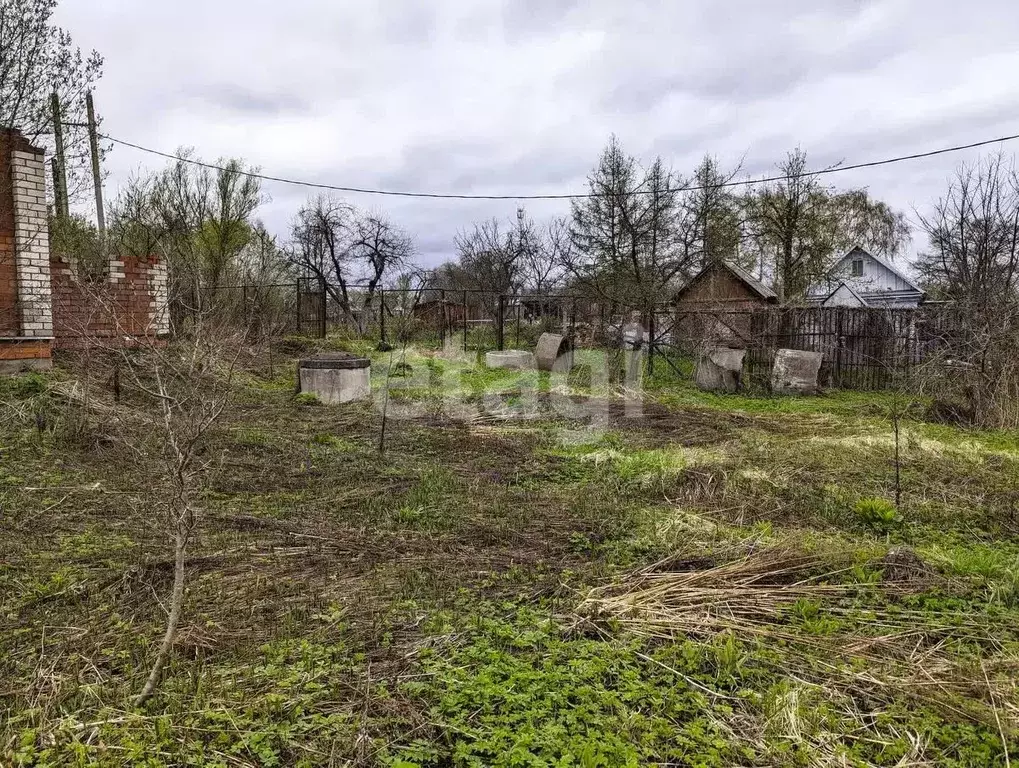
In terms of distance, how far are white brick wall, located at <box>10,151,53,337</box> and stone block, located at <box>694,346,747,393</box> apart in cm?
1083

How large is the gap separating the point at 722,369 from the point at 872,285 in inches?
1112

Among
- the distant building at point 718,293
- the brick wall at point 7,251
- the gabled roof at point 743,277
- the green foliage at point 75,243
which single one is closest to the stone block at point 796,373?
the distant building at point 718,293

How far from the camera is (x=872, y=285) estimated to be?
35219 millimetres

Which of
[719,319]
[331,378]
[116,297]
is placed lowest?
[331,378]

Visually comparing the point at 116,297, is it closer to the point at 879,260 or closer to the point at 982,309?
the point at 982,309

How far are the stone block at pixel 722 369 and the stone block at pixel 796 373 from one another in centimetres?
68

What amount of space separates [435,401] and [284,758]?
844 centimetres

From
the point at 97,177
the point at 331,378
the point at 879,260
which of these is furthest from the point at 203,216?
the point at 879,260

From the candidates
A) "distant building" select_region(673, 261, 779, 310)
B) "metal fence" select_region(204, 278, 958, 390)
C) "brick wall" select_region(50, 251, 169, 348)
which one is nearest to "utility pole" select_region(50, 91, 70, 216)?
"brick wall" select_region(50, 251, 169, 348)

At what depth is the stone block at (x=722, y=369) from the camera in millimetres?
12327

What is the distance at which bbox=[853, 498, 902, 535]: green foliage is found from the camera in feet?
14.9

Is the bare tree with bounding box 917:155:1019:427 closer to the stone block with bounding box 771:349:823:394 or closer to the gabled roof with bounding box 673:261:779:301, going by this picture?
the stone block with bounding box 771:349:823:394

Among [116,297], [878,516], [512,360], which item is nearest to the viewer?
[878,516]

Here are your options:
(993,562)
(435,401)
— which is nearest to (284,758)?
(993,562)
